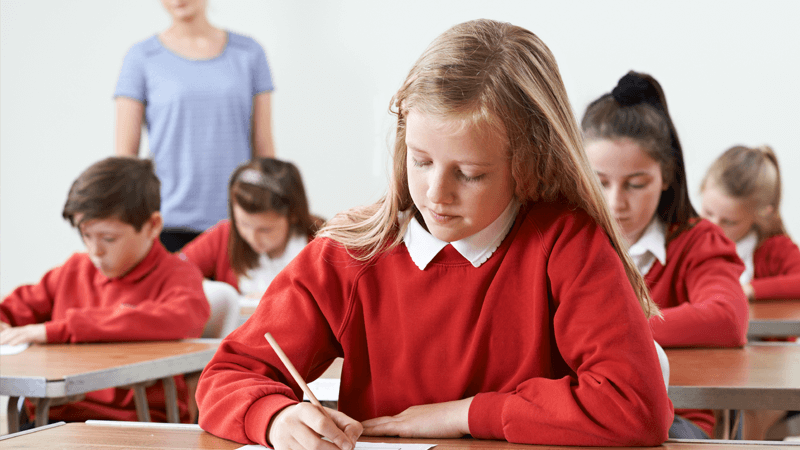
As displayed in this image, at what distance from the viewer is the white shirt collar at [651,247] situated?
5.90 ft

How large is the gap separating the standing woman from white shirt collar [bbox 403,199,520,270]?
222cm

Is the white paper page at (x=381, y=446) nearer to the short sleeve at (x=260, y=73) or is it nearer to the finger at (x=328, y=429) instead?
the finger at (x=328, y=429)

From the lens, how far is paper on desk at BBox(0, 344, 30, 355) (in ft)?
5.61

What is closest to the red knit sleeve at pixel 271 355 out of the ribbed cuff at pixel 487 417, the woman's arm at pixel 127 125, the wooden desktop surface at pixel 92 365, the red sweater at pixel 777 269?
the ribbed cuff at pixel 487 417

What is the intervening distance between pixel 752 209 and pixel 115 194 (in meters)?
2.39

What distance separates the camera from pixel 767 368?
4.45 feet

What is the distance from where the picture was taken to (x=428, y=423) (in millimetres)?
938

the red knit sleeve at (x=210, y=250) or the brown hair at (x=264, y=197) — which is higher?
the brown hair at (x=264, y=197)

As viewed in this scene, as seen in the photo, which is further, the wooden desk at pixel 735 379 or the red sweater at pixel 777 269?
the red sweater at pixel 777 269

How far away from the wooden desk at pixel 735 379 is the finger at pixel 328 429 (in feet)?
1.87

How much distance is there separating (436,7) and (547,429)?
377 cm

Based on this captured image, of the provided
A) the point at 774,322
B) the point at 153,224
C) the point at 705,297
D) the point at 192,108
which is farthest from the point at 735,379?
the point at 192,108

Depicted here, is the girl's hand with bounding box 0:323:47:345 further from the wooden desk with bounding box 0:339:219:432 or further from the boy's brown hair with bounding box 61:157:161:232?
the boy's brown hair with bounding box 61:157:161:232

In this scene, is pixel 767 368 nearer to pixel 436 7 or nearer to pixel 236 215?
pixel 236 215
